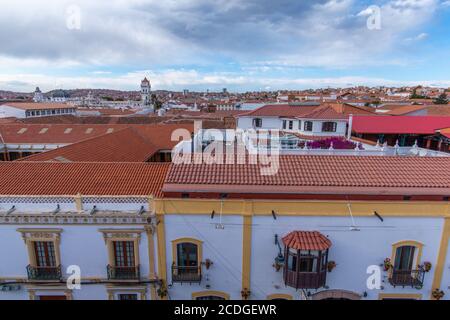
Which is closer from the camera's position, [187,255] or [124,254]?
[187,255]

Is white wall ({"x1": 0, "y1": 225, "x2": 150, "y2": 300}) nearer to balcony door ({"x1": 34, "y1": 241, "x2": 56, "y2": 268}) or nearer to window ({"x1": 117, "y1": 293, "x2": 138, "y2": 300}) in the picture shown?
balcony door ({"x1": 34, "y1": 241, "x2": 56, "y2": 268})

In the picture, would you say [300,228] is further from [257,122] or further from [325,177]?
[257,122]

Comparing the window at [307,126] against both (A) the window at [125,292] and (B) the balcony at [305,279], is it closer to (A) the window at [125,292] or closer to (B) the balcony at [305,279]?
(B) the balcony at [305,279]

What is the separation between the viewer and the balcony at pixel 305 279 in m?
9.58

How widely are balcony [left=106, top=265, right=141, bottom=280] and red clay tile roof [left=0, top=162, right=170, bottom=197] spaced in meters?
2.76

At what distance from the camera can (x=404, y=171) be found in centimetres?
1064

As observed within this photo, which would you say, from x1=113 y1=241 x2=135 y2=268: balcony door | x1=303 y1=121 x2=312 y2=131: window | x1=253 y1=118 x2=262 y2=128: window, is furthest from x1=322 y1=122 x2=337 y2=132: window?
x1=113 y1=241 x2=135 y2=268: balcony door

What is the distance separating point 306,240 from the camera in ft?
30.7

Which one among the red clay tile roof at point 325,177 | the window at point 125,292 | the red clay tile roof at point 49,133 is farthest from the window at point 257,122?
the window at point 125,292

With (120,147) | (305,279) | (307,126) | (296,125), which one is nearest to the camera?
(305,279)

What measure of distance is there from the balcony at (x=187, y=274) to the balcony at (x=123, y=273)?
55.1 inches

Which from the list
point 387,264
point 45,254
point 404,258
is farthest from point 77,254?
point 404,258

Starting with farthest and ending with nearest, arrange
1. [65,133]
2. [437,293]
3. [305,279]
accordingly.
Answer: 1. [65,133]
2. [437,293]
3. [305,279]

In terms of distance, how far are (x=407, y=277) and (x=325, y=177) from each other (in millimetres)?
4535
